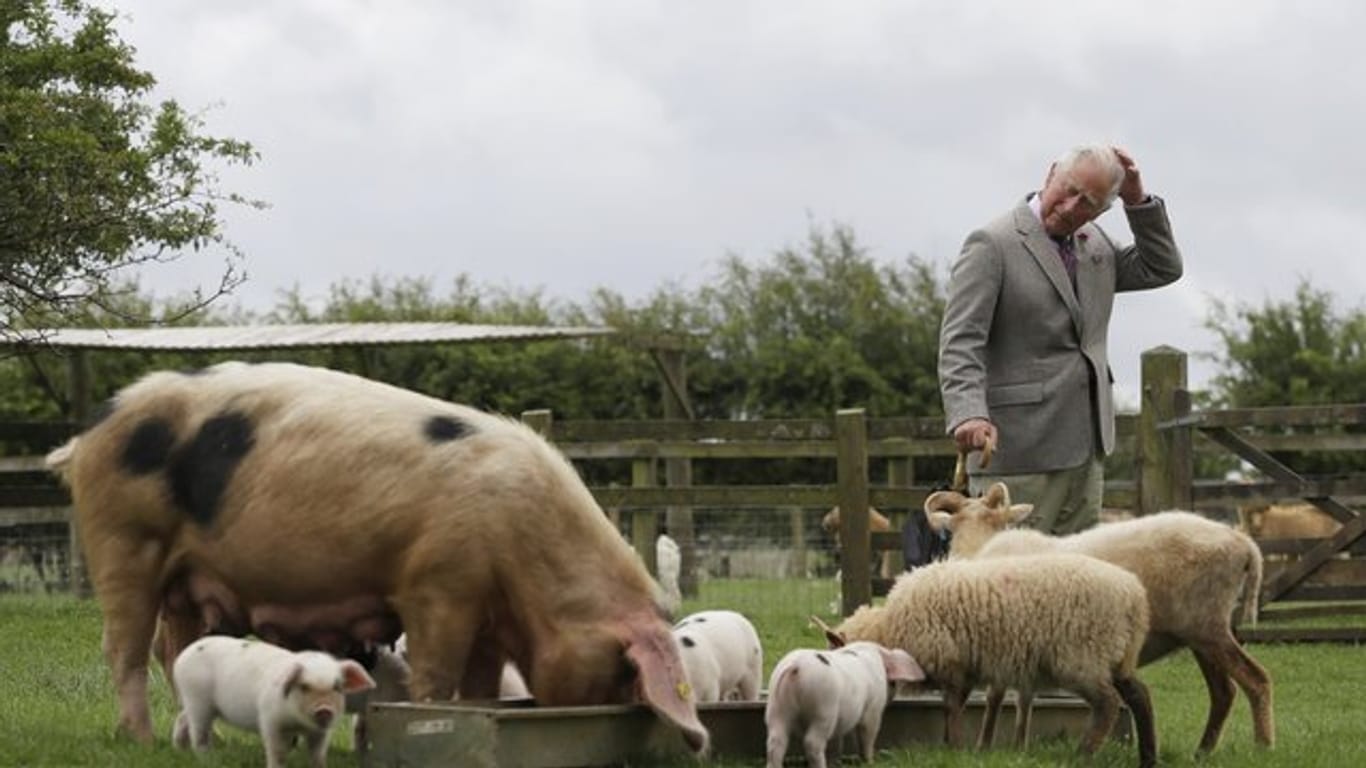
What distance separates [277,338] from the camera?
76.1 feet

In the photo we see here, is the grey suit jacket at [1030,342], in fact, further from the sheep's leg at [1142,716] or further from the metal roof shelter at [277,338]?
the metal roof shelter at [277,338]

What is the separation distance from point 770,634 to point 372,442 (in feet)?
30.4

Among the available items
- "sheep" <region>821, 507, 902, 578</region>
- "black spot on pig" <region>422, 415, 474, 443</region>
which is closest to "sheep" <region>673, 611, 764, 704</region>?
"black spot on pig" <region>422, 415, 474, 443</region>

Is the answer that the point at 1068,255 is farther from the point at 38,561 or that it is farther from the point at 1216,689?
the point at 38,561

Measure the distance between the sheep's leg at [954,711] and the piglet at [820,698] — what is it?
43cm

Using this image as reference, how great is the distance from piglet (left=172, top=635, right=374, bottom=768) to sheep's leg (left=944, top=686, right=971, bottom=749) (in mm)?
2234

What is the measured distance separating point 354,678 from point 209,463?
1204 mm

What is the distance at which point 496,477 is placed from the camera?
797cm

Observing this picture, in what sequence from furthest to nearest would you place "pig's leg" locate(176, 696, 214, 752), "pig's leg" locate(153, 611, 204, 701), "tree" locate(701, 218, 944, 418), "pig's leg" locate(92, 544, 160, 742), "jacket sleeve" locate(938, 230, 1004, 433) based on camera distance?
"tree" locate(701, 218, 944, 418)
"jacket sleeve" locate(938, 230, 1004, 433)
"pig's leg" locate(153, 611, 204, 701)
"pig's leg" locate(92, 544, 160, 742)
"pig's leg" locate(176, 696, 214, 752)

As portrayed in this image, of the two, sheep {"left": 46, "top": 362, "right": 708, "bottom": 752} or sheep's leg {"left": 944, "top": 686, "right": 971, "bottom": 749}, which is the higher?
sheep {"left": 46, "top": 362, "right": 708, "bottom": 752}

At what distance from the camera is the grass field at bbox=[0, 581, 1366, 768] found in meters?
8.27

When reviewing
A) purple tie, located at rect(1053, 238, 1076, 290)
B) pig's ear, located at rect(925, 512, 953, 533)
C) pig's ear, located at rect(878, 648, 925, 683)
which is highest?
purple tie, located at rect(1053, 238, 1076, 290)

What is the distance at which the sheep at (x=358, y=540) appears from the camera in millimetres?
7945

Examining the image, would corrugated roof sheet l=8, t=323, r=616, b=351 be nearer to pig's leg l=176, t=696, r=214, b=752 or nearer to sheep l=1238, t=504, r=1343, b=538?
sheep l=1238, t=504, r=1343, b=538
